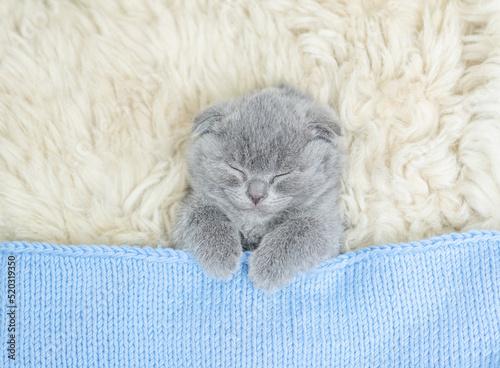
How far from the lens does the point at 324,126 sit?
1.05 m

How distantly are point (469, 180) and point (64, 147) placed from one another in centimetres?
87

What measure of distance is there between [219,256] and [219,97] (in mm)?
395

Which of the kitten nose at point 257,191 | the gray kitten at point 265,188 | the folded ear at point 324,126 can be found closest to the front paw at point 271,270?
the gray kitten at point 265,188

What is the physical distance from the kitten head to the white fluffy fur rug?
0.09 m

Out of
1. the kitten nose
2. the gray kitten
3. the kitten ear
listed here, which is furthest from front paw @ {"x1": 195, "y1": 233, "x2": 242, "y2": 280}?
the kitten ear

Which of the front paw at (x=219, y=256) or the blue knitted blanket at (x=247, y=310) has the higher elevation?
the front paw at (x=219, y=256)

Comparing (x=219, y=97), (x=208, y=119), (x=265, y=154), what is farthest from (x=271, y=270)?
(x=219, y=97)

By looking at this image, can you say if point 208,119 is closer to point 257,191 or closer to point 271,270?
point 257,191

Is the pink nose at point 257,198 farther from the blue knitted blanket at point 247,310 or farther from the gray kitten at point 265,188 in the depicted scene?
the blue knitted blanket at point 247,310

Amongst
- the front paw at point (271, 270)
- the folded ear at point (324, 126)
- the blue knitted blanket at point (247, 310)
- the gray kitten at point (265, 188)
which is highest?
the folded ear at point (324, 126)

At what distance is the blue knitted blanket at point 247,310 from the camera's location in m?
1.03

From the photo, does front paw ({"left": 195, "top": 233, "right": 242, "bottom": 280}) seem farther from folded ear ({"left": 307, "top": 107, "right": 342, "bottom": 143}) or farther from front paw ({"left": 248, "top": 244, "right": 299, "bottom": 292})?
folded ear ({"left": 307, "top": 107, "right": 342, "bottom": 143})

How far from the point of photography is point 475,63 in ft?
3.77

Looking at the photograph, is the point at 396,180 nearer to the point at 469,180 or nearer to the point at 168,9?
the point at 469,180
